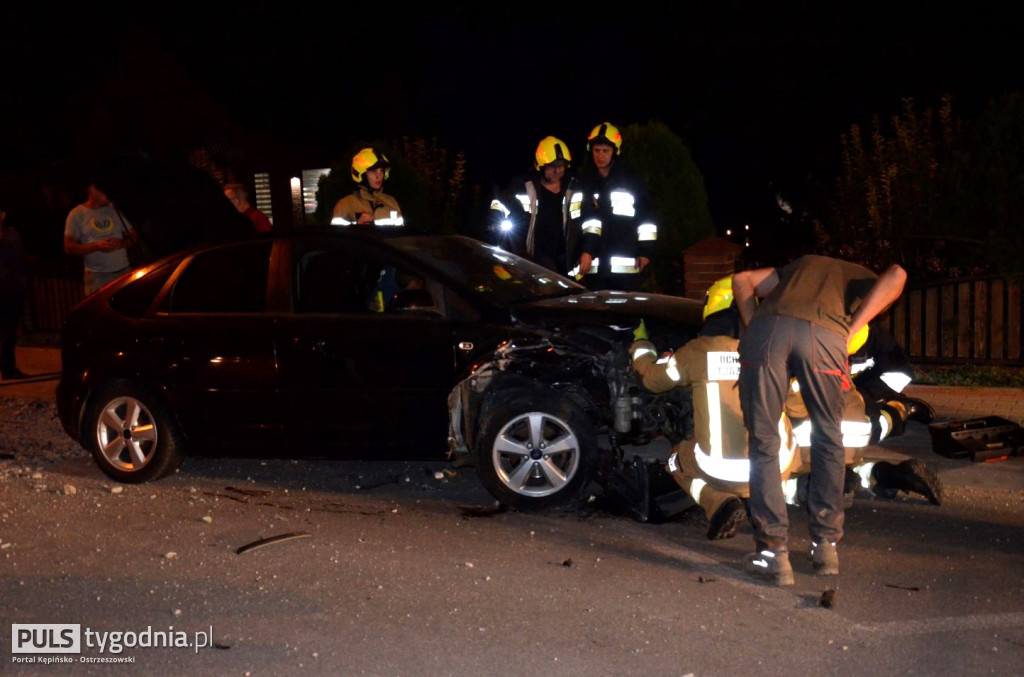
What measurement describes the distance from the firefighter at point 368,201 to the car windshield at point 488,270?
1790mm

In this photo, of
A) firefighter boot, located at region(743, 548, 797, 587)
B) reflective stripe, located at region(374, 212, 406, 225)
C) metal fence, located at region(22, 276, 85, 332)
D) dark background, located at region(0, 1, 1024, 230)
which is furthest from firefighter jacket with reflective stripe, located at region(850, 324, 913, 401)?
dark background, located at region(0, 1, 1024, 230)

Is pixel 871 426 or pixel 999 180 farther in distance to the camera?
pixel 999 180

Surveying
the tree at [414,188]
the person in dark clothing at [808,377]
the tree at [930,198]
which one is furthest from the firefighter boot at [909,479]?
the tree at [414,188]

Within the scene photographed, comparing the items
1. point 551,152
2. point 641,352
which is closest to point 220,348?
point 641,352

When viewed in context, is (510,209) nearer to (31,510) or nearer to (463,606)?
(31,510)

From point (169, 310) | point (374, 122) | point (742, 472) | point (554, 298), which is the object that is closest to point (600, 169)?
point (554, 298)

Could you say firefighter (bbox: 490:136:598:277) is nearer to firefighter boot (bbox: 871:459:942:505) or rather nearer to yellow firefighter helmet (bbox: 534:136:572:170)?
yellow firefighter helmet (bbox: 534:136:572:170)

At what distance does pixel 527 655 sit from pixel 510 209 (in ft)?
18.2

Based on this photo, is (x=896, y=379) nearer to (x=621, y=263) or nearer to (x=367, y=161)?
(x=621, y=263)

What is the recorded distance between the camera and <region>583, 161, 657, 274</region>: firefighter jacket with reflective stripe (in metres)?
9.66

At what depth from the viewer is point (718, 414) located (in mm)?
6102

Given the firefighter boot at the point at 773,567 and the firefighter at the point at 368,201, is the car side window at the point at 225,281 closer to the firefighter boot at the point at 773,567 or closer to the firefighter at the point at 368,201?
the firefighter at the point at 368,201

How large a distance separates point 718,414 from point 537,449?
1.23 m

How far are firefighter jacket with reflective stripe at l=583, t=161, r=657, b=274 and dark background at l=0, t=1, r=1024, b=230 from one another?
1287 cm
